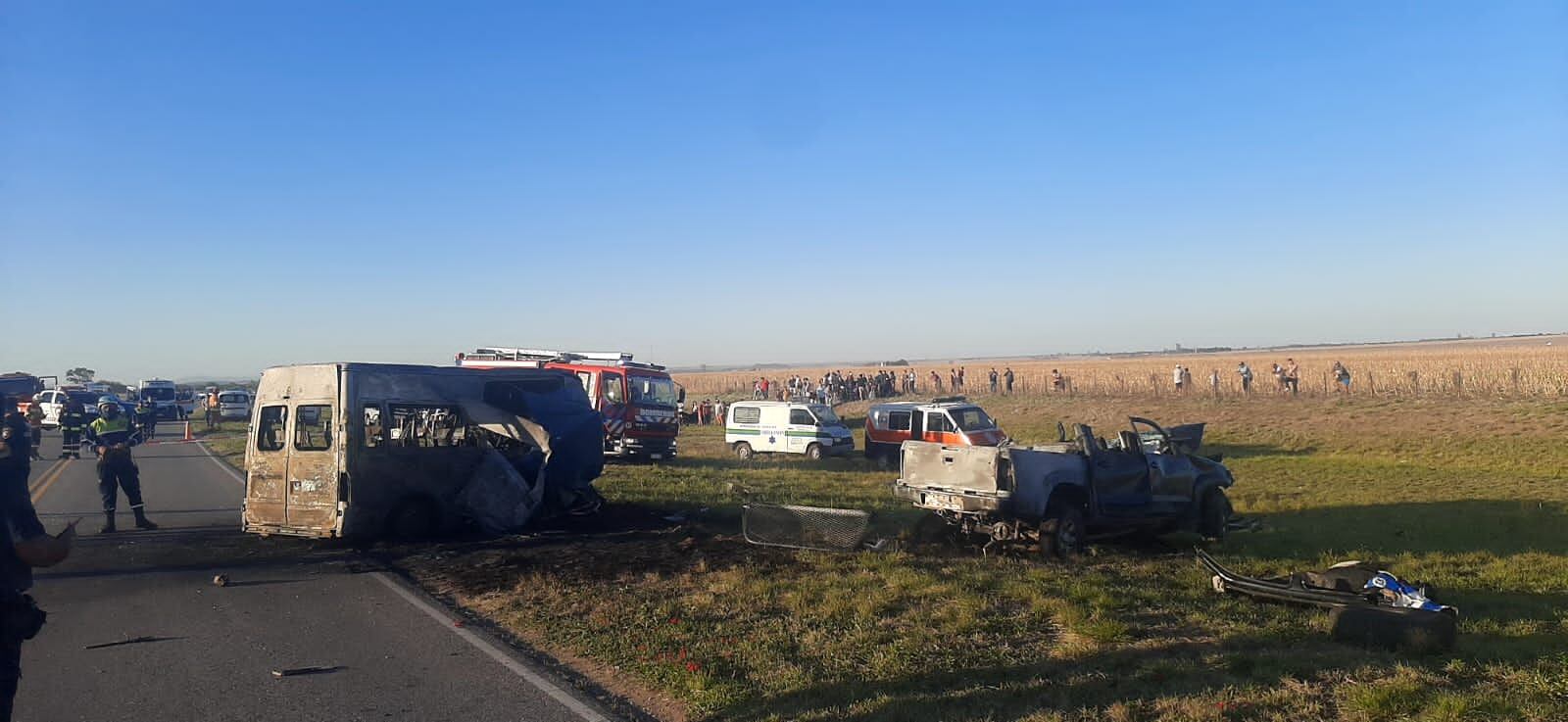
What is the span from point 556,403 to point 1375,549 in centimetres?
1057

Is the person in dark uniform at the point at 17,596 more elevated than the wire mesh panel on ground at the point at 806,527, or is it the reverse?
the person in dark uniform at the point at 17,596

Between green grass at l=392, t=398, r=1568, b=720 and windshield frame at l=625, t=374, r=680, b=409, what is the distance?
7.74m

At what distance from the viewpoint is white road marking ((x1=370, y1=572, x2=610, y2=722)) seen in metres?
5.95

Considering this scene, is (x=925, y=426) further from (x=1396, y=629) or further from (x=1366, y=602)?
(x=1396, y=629)

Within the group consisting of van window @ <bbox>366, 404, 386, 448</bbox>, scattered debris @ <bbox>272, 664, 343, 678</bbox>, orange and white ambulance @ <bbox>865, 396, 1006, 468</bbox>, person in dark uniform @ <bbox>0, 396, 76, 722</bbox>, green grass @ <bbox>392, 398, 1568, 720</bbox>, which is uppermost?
van window @ <bbox>366, 404, 386, 448</bbox>

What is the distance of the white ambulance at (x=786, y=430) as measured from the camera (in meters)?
25.5

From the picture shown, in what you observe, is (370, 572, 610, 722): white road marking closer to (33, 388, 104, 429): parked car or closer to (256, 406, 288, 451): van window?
(256, 406, 288, 451): van window

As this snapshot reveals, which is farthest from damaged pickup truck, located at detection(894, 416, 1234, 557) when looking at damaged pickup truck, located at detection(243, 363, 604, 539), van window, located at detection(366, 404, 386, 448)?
van window, located at detection(366, 404, 386, 448)

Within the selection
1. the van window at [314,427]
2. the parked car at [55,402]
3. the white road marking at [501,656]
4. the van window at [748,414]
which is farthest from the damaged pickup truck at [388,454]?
the parked car at [55,402]

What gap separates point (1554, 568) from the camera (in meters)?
10.2

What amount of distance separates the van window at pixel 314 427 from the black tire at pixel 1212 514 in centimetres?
1037

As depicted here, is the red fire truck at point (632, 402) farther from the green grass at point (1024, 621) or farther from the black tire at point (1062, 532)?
the black tire at point (1062, 532)

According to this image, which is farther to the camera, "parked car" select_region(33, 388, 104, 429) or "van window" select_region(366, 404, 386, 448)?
"parked car" select_region(33, 388, 104, 429)

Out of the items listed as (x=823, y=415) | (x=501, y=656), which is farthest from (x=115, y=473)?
(x=823, y=415)
